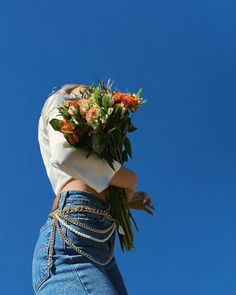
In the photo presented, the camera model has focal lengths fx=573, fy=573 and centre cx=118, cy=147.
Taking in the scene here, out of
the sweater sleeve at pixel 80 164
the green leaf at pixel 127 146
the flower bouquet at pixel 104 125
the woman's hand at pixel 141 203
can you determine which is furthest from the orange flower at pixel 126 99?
the woman's hand at pixel 141 203

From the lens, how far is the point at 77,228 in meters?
3.33

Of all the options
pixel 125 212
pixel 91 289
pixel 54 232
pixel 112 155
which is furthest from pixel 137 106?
pixel 91 289

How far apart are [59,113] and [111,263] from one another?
3.24 feet

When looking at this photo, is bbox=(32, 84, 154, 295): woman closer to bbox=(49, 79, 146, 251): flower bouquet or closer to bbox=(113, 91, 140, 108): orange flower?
bbox=(49, 79, 146, 251): flower bouquet

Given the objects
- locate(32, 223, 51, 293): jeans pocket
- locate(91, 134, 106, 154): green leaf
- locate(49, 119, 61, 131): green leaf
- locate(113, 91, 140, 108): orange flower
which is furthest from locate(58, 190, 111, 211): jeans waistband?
locate(113, 91, 140, 108): orange flower

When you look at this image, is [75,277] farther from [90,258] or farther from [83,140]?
[83,140]

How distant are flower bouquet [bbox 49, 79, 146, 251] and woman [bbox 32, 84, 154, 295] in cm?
7

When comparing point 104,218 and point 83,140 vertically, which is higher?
point 83,140

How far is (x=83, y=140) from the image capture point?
3.49 meters

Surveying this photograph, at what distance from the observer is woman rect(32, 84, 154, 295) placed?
10.4ft

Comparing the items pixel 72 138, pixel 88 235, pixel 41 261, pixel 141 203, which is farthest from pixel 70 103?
pixel 141 203

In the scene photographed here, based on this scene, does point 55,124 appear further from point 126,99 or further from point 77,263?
point 77,263

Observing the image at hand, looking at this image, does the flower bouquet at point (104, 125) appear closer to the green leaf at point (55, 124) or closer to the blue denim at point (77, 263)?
the green leaf at point (55, 124)

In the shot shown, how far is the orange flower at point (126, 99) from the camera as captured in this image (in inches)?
145
